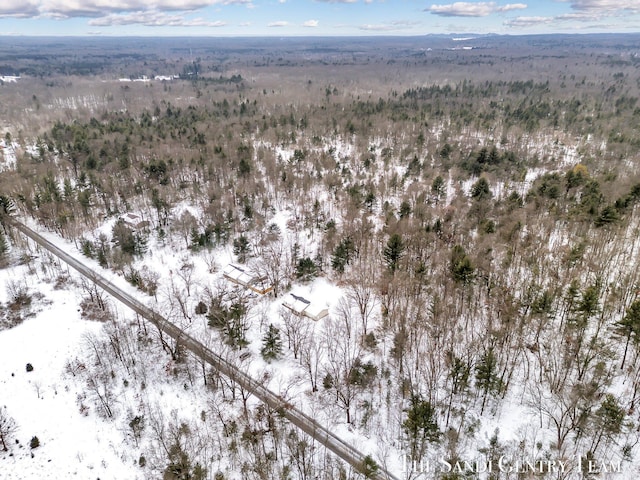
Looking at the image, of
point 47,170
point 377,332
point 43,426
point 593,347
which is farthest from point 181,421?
point 47,170

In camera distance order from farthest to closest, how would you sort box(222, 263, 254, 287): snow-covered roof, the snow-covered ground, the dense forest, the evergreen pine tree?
1. box(222, 263, 254, 287): snow-covered roof
2. the evergreen pine tree
3. the dense forest
4. the snow-covered ground

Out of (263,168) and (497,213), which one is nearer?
(497,213)

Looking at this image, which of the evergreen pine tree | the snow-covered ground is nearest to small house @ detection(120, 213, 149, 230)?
the snow-covered ground

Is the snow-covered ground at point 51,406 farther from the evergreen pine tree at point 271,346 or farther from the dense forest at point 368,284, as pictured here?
the evergreen pine tree at point 271,346

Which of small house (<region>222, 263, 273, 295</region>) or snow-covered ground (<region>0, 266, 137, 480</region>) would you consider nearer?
snow-covered ground (<region>0, 266, 137, 480</region>)

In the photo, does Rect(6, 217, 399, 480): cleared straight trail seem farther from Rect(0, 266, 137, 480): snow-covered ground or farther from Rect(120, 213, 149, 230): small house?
Rect(120, 213, 149, 230): small house

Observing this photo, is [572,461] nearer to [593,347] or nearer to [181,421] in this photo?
[593,347]

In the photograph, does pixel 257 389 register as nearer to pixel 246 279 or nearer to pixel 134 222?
pixel 246 279

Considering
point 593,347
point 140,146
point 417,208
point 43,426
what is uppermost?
point 140,146

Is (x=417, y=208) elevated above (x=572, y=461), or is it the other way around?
(x=417, y=208)
